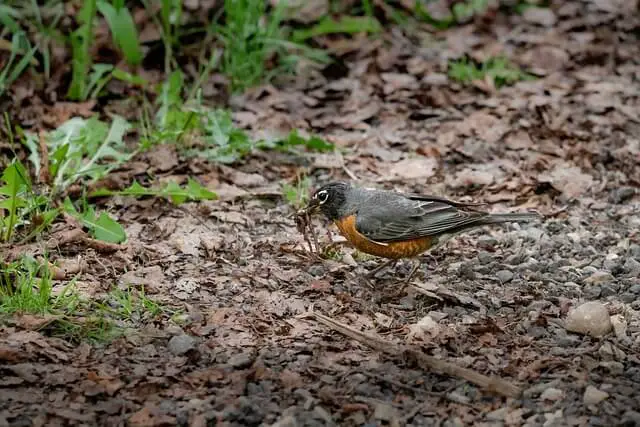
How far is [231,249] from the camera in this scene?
6418 millimetres

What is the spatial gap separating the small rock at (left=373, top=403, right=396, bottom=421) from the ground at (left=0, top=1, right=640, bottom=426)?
0.05 ft

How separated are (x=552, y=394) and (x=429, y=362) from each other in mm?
630

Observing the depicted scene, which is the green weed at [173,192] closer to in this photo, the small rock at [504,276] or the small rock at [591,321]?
the small rock at [504,276]

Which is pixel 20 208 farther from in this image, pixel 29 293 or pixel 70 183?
pixel 29 293

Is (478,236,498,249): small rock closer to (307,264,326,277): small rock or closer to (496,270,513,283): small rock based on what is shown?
(496,270,513,283): small rock

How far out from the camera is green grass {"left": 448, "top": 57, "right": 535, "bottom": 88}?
9484 millimetres

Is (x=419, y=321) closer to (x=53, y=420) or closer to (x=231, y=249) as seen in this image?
(x=231, y=249)

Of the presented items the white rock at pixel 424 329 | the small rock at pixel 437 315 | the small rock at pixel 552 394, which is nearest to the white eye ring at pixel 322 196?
the small rock at pixel 437 315

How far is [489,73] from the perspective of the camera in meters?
9.54

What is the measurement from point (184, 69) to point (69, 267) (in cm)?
361

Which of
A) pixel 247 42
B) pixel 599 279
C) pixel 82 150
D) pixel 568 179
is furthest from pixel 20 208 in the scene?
pixel 568 179

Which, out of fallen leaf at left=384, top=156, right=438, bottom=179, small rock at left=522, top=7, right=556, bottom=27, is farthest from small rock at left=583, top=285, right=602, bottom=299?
small rock at left=522, top=7, right=556, bottom=27

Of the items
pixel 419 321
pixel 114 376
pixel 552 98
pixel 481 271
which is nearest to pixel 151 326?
pixel 114 376

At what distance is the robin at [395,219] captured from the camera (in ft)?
→ 20.2
